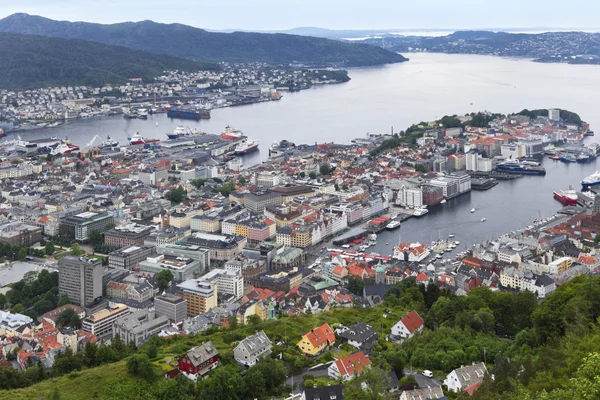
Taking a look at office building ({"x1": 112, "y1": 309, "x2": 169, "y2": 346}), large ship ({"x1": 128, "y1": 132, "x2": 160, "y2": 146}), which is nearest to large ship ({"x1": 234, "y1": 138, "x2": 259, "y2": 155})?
large ship ({"x1": 128, "y1": 132, "x2": 160, "y2": 146})

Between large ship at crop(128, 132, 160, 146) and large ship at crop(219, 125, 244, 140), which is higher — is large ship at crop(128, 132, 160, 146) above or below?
below

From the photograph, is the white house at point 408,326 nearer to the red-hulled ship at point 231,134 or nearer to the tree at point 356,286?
the tree at point 356,286

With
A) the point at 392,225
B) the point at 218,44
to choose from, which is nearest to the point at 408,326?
the point at 392,225

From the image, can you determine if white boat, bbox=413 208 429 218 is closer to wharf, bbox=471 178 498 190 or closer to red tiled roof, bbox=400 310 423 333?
wharf, bbox=471 178 498 190

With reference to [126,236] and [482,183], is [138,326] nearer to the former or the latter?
[126,236]

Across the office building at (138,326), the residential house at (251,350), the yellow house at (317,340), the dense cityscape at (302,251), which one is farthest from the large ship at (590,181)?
the residential house at (251,350)

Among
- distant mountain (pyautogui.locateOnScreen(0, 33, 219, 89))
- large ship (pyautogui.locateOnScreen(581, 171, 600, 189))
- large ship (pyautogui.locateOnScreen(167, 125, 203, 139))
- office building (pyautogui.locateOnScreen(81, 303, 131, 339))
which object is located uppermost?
distant mountain (pyautogui.locateOnScreen(0, 33, 219, 89))
